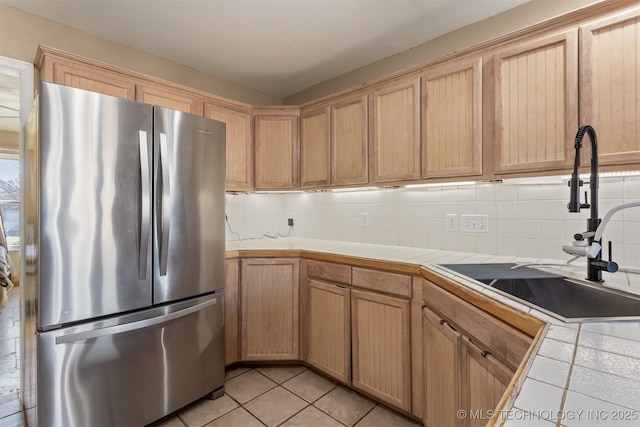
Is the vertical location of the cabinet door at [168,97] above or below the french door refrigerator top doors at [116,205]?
above

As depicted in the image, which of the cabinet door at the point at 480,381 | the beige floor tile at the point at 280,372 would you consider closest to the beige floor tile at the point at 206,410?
the beige floor tile at the point at 280,372

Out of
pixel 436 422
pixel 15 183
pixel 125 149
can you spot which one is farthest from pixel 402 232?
pixel 15 183

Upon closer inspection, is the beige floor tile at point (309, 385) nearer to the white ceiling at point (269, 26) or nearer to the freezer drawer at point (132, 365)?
the freezer drawer at point (132, 365)

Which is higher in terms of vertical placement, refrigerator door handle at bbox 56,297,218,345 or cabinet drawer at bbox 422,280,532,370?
cabinet drawer at bbox 422,280,532,370

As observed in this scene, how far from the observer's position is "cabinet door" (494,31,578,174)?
1421 millimetres

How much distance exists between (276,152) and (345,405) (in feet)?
6.62

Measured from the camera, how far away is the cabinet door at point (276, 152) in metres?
2.69

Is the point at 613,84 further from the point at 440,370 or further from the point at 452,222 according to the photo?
the point at 440,370

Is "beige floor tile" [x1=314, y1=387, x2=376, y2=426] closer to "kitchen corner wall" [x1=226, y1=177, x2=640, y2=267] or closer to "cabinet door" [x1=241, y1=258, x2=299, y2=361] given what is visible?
"cabinet door" [x1=241, y1=258, x2=299, y2=361]

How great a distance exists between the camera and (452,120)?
180 centimetres

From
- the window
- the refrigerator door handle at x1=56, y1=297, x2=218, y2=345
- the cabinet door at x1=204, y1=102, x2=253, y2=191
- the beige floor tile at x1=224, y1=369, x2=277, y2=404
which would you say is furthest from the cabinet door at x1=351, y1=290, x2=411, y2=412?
the window

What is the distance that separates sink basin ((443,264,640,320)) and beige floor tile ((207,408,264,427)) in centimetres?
140

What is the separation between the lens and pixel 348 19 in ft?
6.46

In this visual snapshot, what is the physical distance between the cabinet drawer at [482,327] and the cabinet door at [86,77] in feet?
7.37
